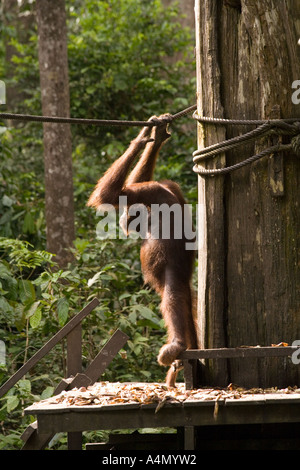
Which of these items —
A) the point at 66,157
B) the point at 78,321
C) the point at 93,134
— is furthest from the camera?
the point at 93,134

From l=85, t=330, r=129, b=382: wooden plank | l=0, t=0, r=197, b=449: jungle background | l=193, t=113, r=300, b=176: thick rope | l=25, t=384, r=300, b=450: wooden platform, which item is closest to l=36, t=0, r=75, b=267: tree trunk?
l=0, t=0, r=197, b=449: jungle background

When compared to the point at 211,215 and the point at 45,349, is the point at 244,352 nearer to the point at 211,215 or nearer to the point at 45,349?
the point at 211,215

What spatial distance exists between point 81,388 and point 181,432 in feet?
1.54

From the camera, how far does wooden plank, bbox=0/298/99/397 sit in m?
3.07

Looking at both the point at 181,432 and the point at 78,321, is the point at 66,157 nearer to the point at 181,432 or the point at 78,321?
the point at 78,321

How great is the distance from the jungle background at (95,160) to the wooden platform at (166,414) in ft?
7.04

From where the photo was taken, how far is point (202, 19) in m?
2.98

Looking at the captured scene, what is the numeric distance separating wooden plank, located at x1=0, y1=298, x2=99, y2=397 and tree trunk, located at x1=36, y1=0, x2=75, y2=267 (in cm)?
256

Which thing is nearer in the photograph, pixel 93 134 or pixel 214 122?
pixel 214 122

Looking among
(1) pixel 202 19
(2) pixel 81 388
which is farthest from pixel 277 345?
(1) pixel 202 19

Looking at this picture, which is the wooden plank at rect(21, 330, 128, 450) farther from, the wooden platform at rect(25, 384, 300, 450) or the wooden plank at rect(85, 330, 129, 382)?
the wooden platform at rect(25, 384, 300, 450)

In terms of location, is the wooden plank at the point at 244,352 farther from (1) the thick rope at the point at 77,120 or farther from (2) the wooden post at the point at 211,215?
(1) the thick rope at the point at 77,120

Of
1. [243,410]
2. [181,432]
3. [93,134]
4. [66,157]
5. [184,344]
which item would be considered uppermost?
[93,134]

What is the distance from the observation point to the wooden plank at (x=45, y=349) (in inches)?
121
